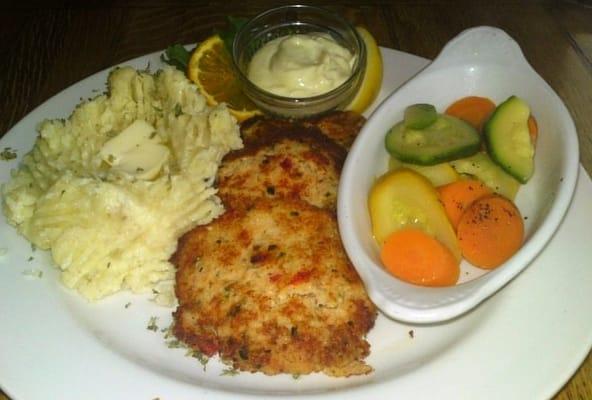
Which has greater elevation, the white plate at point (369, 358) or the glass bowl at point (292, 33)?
the glass bowl at point (292, 33)

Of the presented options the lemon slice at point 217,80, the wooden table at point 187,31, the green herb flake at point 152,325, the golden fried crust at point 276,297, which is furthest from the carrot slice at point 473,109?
the green herb flake at point 152,325

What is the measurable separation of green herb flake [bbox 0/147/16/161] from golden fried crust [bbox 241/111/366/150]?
1205 mm

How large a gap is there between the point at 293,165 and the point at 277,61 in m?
0.83

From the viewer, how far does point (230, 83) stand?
12.0 ft

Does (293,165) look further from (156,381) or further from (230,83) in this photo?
(156,381)

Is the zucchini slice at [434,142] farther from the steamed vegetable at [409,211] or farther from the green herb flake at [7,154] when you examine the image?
the green herb flake at [7,154]

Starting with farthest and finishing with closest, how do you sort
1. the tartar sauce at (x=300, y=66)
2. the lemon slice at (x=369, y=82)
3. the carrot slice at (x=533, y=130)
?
the lemon slice at (x=369, y=82) < the tartar sauce at (x=300, y=66) < the carrot slice at (x=533, y=130)

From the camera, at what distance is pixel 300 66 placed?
3.44 meters

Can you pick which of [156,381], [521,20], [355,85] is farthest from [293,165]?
[521,20]

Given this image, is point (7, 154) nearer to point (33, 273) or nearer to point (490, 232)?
point (33, 273)

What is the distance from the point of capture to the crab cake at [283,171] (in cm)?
289

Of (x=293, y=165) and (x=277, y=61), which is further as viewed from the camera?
(x=277, y=61)

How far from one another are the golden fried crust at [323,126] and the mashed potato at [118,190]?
0.71 ft

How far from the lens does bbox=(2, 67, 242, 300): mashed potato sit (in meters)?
2.72
